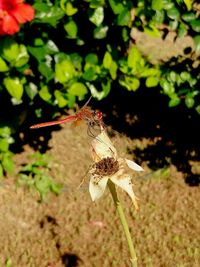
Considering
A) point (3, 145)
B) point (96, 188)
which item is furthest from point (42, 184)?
point (96, 188)

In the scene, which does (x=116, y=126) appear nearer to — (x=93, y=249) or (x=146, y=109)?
(x=146, y=109)

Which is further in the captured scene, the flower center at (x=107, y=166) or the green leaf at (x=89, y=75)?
the green leaf at (x=89, y=75)

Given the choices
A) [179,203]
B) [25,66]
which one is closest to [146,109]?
[179,203]

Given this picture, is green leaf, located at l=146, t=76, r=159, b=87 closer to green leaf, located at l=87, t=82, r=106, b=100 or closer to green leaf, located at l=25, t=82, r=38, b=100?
green leaf, located at l=87, t=82, r=106, b=100

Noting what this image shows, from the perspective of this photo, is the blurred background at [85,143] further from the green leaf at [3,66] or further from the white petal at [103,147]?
the white petal at [103,147]

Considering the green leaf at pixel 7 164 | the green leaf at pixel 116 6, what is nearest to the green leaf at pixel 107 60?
the green leaf at pixel 116 6

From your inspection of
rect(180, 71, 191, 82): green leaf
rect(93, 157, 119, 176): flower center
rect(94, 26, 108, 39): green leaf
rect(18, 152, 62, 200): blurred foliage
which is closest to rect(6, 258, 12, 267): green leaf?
rect(18, 152, 62, 200): blurred foliage
